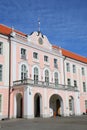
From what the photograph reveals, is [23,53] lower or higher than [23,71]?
higher

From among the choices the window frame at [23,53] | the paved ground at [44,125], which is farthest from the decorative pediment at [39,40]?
the paved ground at [44,125]

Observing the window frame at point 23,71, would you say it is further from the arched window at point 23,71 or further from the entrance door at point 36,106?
the entrance door at point 36,106

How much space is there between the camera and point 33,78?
30438 millimetres

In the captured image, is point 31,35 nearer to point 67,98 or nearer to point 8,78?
point 8,78

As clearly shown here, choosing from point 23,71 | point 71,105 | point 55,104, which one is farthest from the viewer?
point 71,105

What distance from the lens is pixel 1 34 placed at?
2706 cm

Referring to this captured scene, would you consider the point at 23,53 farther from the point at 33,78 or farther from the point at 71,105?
the point at 71,105

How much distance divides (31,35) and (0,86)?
31.2 ft

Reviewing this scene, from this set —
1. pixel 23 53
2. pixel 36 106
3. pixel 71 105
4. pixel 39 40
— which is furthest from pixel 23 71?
pixel 71 105

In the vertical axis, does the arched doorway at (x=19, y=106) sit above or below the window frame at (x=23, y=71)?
below

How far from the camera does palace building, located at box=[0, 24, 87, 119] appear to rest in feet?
85.3

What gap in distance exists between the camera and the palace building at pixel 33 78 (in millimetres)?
25984

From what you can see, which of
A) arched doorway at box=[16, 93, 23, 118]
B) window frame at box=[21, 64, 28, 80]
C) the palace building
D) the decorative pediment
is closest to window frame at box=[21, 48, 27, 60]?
the palace building

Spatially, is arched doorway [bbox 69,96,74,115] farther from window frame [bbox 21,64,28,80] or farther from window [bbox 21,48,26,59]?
window [bbox 21,48,26,59]
